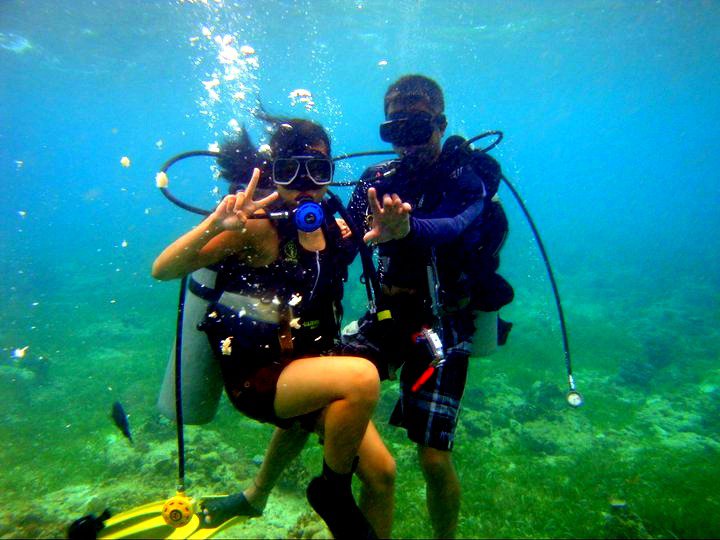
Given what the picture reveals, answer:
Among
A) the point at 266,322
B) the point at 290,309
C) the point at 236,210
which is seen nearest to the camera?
the point at 236,210

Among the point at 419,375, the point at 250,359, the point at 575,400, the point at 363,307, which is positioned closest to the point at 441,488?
the point at 419,375

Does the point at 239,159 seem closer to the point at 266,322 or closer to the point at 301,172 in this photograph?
the point at 301,172

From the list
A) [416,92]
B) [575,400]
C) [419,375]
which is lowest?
[575,400]

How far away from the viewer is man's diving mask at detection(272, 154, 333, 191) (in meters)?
3.09

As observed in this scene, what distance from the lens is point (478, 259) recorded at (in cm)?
391

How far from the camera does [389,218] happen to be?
2.91m

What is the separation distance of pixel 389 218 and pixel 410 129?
1516mm

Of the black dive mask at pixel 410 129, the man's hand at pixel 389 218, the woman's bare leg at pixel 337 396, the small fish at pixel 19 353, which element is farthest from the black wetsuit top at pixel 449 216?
the small fish at pixel 19 353

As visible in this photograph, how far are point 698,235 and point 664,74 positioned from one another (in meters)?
35.6

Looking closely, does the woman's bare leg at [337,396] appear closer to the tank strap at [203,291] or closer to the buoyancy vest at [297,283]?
the buoyancy vest at [297,283]

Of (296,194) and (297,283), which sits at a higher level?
(296,194)

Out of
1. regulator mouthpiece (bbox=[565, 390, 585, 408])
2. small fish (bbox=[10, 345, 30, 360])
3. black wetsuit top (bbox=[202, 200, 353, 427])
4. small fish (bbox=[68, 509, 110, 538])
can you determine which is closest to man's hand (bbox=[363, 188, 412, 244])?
black wetsuit top (bbox=[202, 200, 353, 427])

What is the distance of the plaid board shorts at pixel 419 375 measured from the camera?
12.1ft

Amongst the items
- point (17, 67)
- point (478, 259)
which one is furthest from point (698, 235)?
point (17, 67)
